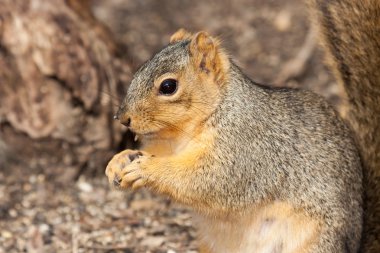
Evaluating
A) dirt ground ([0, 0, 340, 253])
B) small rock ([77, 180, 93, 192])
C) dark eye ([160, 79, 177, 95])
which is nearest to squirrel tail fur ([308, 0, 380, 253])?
dirt ground ([0, 0, 340, 253])

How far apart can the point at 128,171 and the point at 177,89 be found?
357mm

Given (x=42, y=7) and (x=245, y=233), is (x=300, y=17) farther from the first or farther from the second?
(x=245, y=233)

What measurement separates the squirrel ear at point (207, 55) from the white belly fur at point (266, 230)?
1.78 feet

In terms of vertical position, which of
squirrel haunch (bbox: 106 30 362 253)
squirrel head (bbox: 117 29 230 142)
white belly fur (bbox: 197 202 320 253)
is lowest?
white belly fur (bbox: 197 202 320 253)

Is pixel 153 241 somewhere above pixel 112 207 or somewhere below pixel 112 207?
below

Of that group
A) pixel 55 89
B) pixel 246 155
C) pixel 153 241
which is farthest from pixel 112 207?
pixel 246 155

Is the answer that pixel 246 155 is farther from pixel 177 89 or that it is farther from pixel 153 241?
pixel 153 241

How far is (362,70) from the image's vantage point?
3.39 meters

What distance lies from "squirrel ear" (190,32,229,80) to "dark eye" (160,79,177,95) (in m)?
0.13

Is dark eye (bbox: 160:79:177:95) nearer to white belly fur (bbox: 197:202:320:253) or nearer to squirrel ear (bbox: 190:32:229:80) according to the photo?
squirrel ear (bbox: 190:32:229:80)

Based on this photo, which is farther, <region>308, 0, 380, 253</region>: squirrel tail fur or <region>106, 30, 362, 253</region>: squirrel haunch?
<region>308, 0, 380, 253</region>: squirrel tail fur

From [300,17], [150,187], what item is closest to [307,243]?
[150,187]

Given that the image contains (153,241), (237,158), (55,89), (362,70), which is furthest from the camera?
(55,89)

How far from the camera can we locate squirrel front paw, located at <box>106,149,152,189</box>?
3092 millimetres
